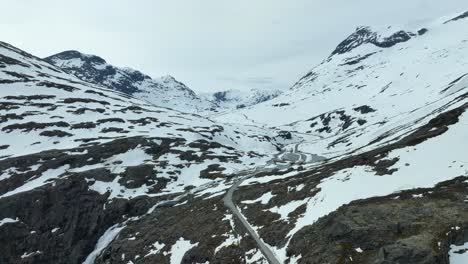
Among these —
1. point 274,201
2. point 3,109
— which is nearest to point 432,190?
point 274,201

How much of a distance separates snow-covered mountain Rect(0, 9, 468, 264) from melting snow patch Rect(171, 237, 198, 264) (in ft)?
0.73

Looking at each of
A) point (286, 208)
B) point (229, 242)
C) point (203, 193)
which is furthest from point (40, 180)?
point (286, 208)

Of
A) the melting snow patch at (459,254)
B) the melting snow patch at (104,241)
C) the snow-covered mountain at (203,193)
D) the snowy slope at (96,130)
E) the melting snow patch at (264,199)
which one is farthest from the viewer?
the snowy slope at (96,130)

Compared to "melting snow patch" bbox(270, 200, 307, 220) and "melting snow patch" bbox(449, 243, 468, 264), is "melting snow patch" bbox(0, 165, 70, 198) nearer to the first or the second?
"melting snow patch" bbox(270, 200, 307, 220)

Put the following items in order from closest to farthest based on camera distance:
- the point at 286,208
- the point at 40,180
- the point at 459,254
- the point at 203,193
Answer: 1. the point at 459,254
2. the point at 286,208
3. the point at 203,193
4. the point at 40,180

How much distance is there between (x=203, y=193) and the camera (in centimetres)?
8162

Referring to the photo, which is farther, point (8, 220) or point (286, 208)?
point (8, 220)

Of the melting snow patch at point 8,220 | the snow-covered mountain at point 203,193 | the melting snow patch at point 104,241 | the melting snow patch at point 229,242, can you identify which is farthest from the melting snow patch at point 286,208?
the melting snow patch at point 8,220

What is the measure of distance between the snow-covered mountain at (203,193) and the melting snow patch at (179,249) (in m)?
0.22

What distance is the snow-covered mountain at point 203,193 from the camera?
35250 mm

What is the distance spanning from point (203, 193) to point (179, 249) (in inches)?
1118

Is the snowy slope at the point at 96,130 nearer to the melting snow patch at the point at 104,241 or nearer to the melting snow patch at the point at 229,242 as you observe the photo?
the melting snow patch at the point at 104,241

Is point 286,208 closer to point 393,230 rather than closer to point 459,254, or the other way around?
point 393,230

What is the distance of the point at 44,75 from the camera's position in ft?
646
